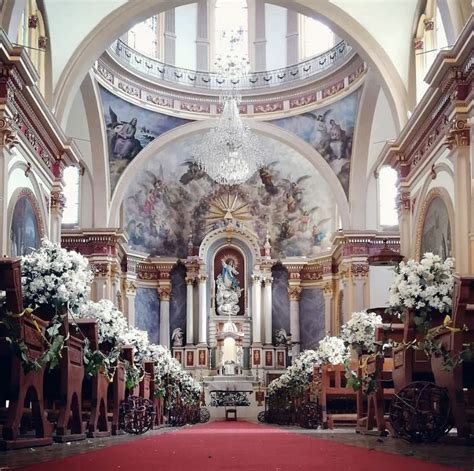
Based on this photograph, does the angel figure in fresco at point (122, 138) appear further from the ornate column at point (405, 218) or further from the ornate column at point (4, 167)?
the ornate column at point (4, 167)

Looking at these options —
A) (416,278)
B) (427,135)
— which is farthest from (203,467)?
(427,135)

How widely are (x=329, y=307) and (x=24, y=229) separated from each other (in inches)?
561

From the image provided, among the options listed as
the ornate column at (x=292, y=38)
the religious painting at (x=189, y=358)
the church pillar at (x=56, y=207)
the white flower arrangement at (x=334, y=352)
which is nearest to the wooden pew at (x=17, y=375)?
the white flower arrangement at (x=334, y=352)

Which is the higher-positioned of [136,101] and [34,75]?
[136,101]

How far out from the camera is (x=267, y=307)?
2812 cm

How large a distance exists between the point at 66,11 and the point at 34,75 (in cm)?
373

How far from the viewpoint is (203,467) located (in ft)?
14.6

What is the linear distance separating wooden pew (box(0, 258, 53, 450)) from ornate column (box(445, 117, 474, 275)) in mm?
6978

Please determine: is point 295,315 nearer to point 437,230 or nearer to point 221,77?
point 221,77

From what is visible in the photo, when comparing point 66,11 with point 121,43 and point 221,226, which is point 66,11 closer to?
point 121,43

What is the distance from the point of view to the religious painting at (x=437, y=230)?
→ 1353cm

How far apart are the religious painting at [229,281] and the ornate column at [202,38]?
6192mm

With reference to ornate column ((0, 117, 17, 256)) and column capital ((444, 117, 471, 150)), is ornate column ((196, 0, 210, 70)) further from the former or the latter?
column capital ((444, 117, 471, 150))

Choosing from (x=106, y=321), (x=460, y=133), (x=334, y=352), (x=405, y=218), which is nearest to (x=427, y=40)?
(x=405, y=218)
